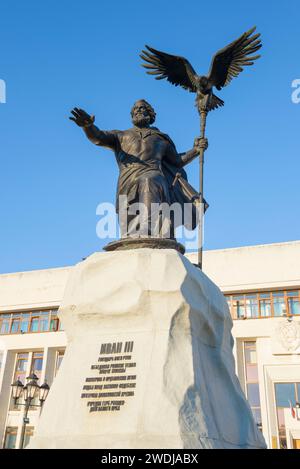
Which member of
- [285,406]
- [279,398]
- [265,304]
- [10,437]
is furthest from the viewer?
[10,437]

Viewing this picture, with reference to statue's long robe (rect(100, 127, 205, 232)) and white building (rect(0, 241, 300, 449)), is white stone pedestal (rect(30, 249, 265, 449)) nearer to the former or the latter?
statue's long robe (rect(100, 127, 205, 232))

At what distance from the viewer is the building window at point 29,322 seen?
2920 centimetres

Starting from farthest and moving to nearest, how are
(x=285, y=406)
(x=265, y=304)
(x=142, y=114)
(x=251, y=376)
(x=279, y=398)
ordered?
1. (x=265, y=304)
2. (x=251, y=376)
3. (x=279, y=398)
4. (x=285, y=406)
5. (x=142, y=114)

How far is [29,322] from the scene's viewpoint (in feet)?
97.1

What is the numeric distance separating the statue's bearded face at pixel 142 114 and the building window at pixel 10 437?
2544 centimetres

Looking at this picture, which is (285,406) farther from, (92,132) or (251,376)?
(92,132)

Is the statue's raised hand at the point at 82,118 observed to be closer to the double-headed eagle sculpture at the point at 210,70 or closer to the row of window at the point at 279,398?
the double-headed eagle sculpture at the point at 210,70

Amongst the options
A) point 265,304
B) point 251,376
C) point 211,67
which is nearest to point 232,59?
point 211,67

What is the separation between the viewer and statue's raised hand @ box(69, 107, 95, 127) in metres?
6.09

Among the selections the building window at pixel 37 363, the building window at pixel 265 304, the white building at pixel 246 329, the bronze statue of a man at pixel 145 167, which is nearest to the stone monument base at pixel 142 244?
the bronze statue of a man at pixel 145 167

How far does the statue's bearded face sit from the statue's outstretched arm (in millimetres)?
424

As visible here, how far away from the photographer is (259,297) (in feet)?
84.2

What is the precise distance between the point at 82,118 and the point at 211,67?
241cm

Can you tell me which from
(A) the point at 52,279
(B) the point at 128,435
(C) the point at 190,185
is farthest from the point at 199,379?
(A) the point at 52,279
